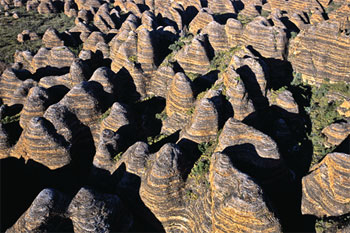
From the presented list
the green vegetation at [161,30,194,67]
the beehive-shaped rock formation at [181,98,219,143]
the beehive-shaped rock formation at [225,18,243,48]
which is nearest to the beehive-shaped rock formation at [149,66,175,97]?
the green vegetation at [161,30,194,67]

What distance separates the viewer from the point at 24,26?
83188 millimetres

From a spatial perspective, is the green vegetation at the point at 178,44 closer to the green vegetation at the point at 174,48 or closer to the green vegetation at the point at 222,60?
the green vegetation at the point at 174,48

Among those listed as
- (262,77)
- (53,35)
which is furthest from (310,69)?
(53,35)

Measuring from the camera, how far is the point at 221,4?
7525 cm

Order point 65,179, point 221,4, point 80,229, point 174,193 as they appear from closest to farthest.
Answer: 1. point 80,229
2. point 174,193
3. point 65,179
4. point 221,4

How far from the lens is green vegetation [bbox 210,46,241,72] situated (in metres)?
40.0

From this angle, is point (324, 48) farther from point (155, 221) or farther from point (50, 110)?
point (50, 110)

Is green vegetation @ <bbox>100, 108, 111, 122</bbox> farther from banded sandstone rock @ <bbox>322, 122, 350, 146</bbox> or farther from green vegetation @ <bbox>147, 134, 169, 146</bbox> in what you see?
banded sandstone rock @ <bbox>322, 122, 350, 146</bbox>

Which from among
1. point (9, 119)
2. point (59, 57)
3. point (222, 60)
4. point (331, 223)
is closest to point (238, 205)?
point (331, 223)

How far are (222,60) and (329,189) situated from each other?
83.9 ft

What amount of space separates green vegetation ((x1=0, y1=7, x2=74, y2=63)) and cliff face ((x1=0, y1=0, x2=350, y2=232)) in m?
15.5

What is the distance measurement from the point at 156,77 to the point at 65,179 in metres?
20.4

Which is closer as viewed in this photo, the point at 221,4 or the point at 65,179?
the point at 65,179

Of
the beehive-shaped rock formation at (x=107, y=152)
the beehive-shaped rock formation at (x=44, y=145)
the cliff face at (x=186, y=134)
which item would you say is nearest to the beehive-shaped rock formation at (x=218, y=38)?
the cliff face at (x=186, y=134)
